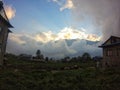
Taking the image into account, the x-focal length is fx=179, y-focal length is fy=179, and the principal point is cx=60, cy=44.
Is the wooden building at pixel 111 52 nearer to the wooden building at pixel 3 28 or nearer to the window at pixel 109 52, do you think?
the window at pixel 109 52

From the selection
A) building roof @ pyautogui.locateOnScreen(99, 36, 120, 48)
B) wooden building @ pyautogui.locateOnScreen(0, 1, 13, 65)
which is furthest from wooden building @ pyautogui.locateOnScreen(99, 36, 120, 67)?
wooden building @ pyautogui.locateOnScreen(0, 1, 13, 65)

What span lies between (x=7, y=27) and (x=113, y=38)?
24.3 meters

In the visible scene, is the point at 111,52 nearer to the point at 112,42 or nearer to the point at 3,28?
the point at 112,42

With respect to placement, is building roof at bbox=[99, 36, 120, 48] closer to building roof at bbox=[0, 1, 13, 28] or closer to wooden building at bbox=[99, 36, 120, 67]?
wooden building at bbox=[99, 36, 120, 67]

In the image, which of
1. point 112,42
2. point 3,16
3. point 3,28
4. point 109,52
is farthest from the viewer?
point 109,52

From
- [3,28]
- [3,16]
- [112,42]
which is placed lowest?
[112,42]

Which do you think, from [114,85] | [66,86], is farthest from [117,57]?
[66,86]

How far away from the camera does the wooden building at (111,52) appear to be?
40384 millimetres

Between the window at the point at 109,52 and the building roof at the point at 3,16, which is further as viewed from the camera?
the window at the point at 109,52

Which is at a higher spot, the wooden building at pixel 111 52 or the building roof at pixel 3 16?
the building roof at pixel 3 16

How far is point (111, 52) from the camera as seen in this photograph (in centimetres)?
4231

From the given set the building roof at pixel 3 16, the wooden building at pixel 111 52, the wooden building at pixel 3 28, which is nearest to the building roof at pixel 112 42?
the wooden building at pixel 111 52

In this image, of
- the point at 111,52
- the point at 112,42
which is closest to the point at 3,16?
the point at 112,42

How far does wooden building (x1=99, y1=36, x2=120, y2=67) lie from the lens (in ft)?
132
